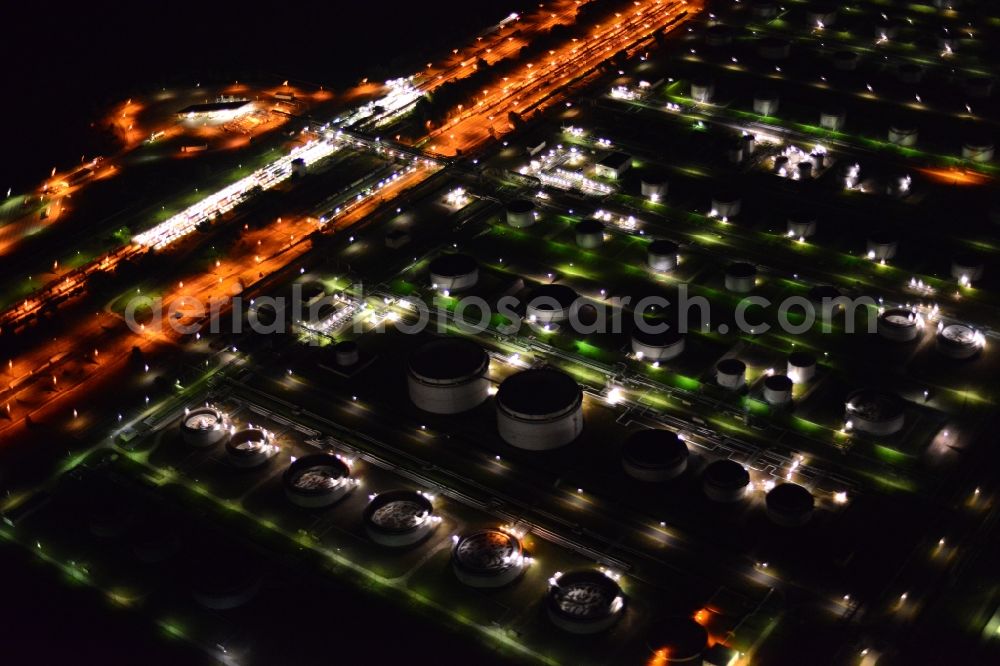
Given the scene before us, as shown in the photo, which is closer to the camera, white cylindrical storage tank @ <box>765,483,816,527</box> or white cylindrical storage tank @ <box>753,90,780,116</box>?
white cylindrical storage tank @ <box>765,483,816,527</box>

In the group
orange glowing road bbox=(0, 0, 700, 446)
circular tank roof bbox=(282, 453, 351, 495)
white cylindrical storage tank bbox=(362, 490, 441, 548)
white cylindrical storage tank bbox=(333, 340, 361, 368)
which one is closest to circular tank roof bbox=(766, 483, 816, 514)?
white cylindrical storage tank bbox=(362, 490, 441, 548)

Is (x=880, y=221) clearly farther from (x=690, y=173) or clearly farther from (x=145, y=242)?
(x=145, y=242)

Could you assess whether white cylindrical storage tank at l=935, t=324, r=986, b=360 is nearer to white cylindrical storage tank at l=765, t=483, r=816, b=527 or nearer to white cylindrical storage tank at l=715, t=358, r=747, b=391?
white cylindrical storage tank at l=715, t=358, r=747, b=391

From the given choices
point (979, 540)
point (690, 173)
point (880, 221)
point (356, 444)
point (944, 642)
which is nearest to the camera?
point (944, 642)

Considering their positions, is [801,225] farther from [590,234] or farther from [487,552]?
[487,552]

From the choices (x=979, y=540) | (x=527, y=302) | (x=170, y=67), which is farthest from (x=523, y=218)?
(x=170, y=67)

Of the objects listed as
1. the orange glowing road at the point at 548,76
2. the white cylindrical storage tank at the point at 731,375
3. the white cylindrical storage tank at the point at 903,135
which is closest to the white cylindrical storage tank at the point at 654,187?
the orange glowing road at the point at 548,76
